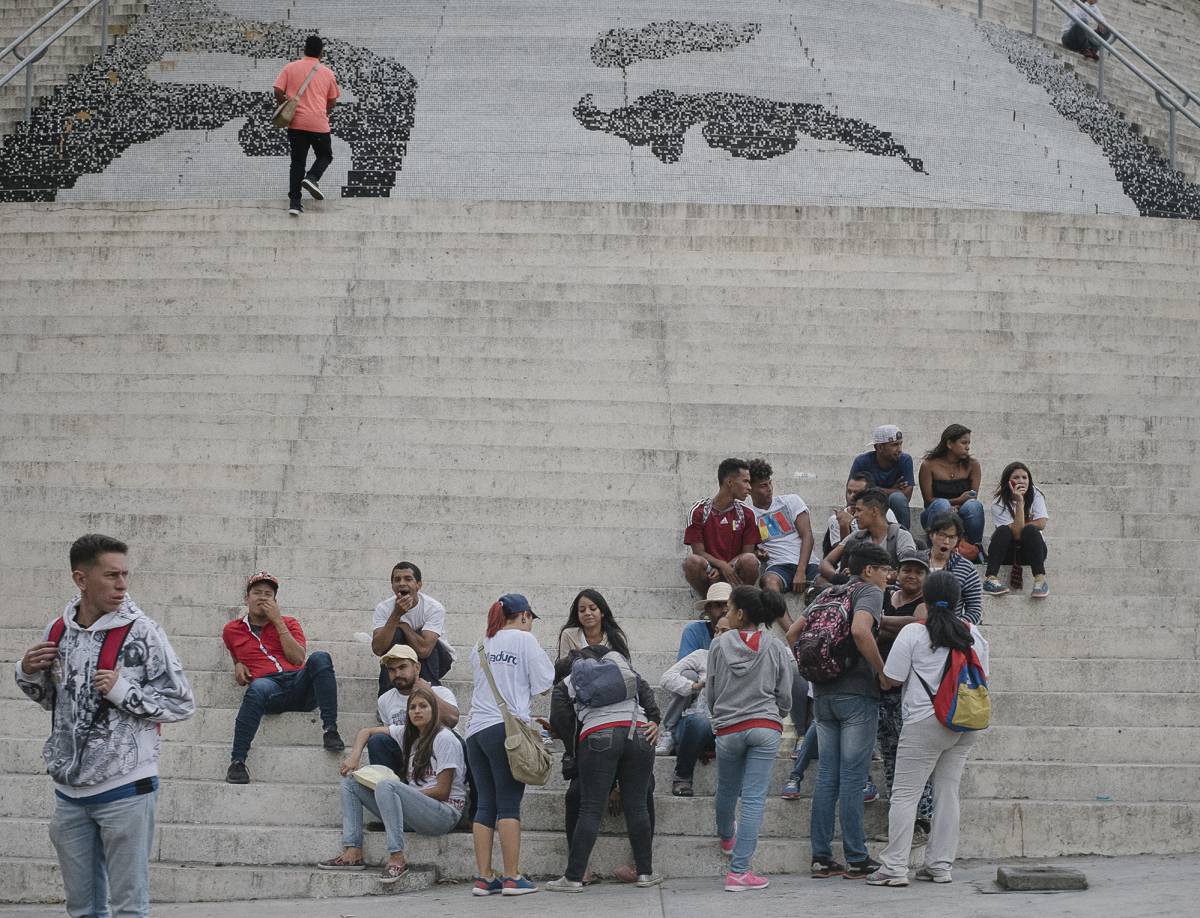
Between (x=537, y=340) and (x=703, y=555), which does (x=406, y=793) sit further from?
(x=537, y=340)

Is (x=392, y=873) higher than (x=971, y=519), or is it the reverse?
(x=971, y=519)

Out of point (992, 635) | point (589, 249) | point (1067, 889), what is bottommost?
point (1067, 889)

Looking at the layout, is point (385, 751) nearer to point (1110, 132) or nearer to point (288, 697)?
point (288, 697)

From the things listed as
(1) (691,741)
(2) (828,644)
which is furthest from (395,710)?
(2) (828,644)

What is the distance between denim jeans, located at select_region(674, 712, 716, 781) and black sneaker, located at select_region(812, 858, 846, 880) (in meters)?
0.77

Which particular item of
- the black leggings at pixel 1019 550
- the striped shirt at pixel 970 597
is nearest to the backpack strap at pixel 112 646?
the striped shirt at pixel 970 597

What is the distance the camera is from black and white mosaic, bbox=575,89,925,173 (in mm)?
16750

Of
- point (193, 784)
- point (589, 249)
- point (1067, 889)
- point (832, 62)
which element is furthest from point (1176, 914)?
point (832, 62)

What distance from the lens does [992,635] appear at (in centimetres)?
894

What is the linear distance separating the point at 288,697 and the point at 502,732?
1394mm

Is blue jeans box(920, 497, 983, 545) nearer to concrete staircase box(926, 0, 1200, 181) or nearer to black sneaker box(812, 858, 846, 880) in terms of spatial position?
black sneaker box(812, 858, 846, 880)

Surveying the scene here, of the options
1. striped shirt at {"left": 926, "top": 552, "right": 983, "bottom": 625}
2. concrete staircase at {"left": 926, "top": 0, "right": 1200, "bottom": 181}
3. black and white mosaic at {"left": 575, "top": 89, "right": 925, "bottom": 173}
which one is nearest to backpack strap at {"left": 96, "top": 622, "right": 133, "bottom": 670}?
striped shirt at {"left": 926, "top": 552, "right": 983, "bottom": 625}

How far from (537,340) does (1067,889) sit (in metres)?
6.26

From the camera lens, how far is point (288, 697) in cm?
827
